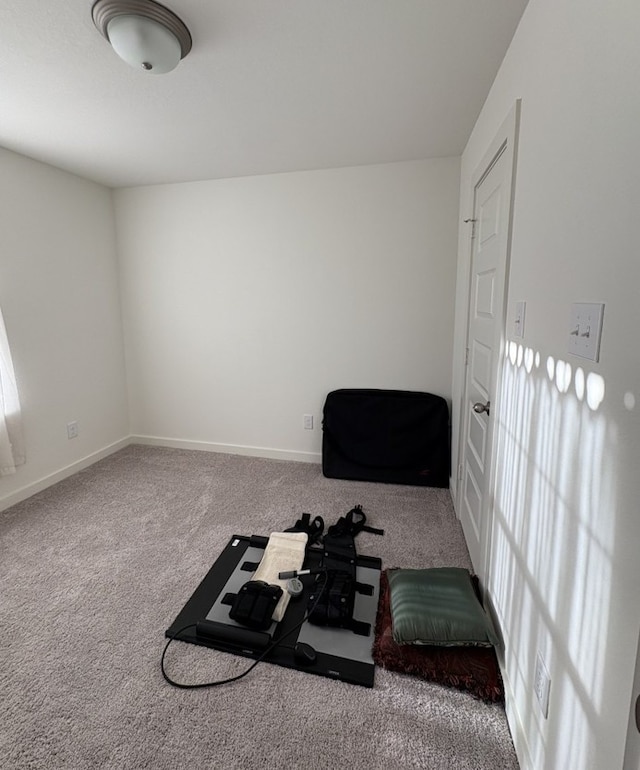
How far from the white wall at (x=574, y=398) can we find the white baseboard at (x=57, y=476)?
3114 mm

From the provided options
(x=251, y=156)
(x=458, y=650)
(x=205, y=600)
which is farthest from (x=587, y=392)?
(x=251, y=156)

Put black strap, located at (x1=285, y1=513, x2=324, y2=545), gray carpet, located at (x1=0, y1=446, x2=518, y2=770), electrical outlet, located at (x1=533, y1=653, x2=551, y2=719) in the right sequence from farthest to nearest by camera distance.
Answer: black strap, located at (x1=285, y1=513, x2=324, y2=545) → gray carpet, located at (x1=0, y1=446, x2=518, y2=770) → electrical outlet, located at (x1=533, y1=653, x2=551, y2=719)

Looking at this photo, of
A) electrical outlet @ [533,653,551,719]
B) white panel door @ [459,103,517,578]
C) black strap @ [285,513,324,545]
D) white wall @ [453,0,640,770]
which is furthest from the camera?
black strap @ [285,513,324,545]

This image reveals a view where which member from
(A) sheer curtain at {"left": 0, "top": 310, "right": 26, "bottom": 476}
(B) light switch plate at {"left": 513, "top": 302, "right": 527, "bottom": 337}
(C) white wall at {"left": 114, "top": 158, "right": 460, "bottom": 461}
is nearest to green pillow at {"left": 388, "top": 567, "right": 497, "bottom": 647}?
(B) light switch plate at {"left": 513, "top": 302, "right": 527, "bottom": 337}

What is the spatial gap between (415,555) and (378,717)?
91 cm

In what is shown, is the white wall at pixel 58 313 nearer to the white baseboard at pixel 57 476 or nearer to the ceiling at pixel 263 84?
the white baseboard at pixel 57 476

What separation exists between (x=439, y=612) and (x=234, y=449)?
2425 millimetres

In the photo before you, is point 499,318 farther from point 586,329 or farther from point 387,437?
point 387,437

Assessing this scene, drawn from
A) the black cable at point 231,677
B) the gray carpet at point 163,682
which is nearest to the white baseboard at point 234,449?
the gray carpet at point 163,682

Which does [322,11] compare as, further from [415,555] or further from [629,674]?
[415,555]

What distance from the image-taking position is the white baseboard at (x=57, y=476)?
2.62 meters

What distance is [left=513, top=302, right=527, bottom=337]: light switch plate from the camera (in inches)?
51.3

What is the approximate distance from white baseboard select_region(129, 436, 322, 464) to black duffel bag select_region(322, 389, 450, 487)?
0.34 meters

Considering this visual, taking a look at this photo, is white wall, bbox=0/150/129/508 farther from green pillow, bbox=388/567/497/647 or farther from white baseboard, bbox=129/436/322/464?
green pillow, bbox=388/567/497/647
